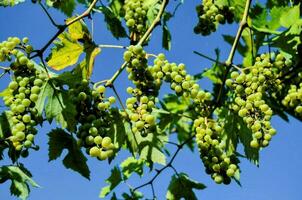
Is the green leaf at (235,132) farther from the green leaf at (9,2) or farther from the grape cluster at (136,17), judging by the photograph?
the green leaf at (9,2)

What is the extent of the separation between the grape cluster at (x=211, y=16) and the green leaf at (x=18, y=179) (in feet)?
5.73

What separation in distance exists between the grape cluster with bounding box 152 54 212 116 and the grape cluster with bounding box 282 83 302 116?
2.07 feet

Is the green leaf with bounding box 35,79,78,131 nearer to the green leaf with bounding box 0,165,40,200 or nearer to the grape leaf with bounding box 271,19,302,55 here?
the green leaf with bounding box 0,165,40,200

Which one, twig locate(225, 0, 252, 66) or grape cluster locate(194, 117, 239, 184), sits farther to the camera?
twig locate(225, 0, 252, 66)

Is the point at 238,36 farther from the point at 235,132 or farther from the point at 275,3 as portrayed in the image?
the point at 275,3

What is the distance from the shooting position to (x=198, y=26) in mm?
4012

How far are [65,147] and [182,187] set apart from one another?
109 cm

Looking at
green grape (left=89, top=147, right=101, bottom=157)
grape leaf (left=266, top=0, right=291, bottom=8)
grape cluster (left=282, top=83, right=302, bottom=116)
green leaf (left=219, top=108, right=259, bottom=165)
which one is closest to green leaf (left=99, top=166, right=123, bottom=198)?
green leaf (left=219, top=108, right=259, bottom=165)

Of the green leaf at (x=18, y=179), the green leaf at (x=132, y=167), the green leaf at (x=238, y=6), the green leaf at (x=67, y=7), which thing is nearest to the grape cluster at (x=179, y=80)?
the green leaf at (x=238, y=6)

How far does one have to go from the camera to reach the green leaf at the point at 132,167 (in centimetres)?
445

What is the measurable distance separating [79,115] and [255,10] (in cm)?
171

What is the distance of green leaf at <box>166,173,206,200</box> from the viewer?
12.6 ft

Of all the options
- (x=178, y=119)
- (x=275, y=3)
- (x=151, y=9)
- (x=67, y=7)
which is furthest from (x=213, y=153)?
(x=67, y=7)

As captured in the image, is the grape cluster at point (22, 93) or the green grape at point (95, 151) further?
the grape cluster at point (22, 93)
